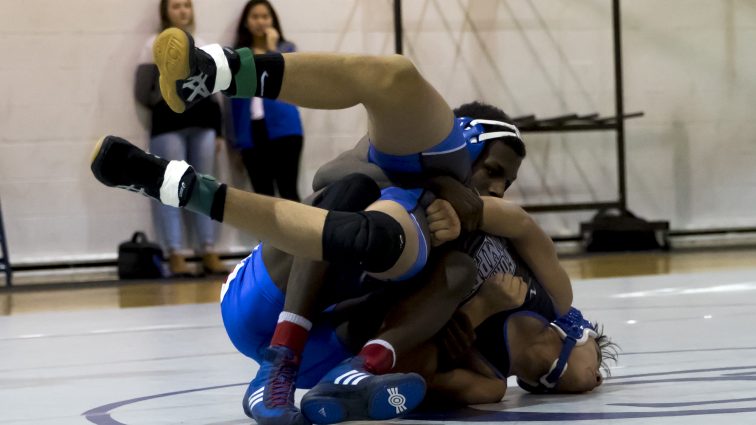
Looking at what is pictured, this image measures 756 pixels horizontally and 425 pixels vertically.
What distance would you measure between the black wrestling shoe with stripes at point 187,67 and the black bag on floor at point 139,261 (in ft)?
16.1

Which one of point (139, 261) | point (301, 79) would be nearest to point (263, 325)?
point (301, 79)

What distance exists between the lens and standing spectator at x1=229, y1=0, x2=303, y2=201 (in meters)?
7.01

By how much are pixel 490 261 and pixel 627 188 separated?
609 cm

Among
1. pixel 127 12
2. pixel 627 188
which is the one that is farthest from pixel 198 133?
pixel 627 188

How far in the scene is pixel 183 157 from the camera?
22.8ft

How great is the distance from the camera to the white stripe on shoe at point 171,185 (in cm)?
189

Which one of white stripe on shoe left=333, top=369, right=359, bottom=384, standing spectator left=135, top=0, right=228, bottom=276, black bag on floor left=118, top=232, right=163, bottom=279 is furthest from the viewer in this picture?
standing spectator left=135, top=0, right=228, bottom=276

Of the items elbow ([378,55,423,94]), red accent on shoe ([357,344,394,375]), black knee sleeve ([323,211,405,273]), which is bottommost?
red accent on shoe ([357,344,394,375])

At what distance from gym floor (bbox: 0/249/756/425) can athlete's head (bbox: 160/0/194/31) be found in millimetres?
2028

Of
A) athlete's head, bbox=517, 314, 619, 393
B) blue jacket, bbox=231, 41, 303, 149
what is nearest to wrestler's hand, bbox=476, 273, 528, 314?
athlete's head, bbox=517, 314, 619, 393

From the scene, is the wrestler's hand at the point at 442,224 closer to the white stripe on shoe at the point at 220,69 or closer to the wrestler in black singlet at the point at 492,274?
the wrestler in black singlet at the point at 492,274

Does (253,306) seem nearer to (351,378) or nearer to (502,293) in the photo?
(351,378)

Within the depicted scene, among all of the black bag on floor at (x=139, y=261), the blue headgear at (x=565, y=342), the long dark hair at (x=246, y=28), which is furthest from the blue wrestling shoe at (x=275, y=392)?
the long dark hair at (x=246, y=28)

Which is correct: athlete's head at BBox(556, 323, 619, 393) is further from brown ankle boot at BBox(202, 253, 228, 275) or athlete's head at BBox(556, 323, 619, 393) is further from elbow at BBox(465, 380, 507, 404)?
brown ankle boot at BBox(202, 253, 228, 275)
